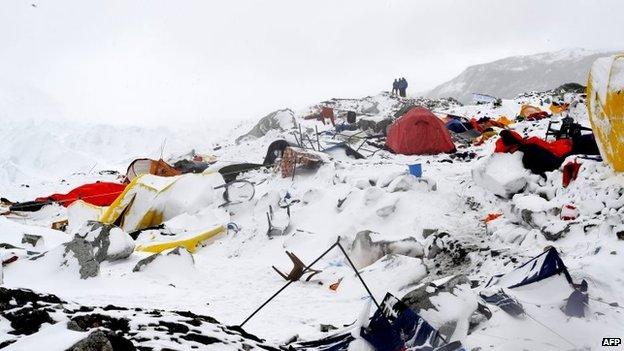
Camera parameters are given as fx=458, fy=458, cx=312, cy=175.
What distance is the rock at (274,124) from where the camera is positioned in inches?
759

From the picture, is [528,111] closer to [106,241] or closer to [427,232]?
[427,232]

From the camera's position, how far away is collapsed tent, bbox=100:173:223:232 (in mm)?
9375

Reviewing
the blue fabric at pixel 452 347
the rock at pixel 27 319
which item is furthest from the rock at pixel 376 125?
the rock at pixel 27 319

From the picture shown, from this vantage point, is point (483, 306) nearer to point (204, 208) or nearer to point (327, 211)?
point (327, 211)

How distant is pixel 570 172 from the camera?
18.4ft

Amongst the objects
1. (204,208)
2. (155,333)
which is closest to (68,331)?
(155,333)

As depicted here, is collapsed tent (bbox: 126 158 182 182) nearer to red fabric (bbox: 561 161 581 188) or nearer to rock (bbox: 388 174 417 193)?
rock (bbox: 388 174 417 193)

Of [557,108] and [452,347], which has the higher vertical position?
[557,108]

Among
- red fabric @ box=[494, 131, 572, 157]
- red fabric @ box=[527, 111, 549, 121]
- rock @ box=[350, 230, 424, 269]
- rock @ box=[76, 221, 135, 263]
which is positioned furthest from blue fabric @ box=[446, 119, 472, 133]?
rock @ box=[76, 221, 135, 263]

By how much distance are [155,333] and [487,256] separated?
3.52 metres

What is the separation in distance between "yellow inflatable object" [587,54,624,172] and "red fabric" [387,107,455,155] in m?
5.42

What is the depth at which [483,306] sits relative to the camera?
3.19 meters

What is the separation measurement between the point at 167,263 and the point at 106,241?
136 cm

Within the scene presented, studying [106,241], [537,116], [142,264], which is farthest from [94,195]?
[537,116]
